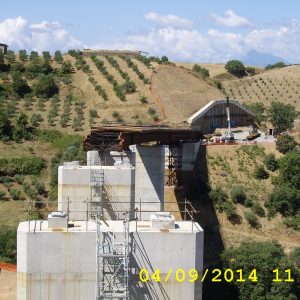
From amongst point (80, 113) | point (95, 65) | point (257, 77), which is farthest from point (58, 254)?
point (257, 77)

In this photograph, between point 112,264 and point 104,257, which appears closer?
point 104,257

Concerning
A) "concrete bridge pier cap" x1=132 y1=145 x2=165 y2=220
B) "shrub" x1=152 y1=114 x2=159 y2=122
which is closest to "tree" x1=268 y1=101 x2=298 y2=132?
"shrub" x1=152 y1=114 x2=159 y2=122

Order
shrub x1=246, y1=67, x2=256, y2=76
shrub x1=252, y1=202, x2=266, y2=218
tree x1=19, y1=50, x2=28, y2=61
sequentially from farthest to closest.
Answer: shrub x1=246, y1=67, x2=256, y2=76
tree x1=19, y1=50, x2=28, y2=61
shrub x1=252, y1=202, x2=266, y2=218

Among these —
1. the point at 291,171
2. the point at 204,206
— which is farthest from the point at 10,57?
the point at 291,171

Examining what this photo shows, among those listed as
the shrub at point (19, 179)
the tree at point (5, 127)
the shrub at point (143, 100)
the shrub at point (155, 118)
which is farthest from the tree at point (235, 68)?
the shrub at point (19, 179)

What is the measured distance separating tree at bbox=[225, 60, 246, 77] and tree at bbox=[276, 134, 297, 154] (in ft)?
233

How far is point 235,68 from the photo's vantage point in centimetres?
13338

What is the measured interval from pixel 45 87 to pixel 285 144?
35.0 meters

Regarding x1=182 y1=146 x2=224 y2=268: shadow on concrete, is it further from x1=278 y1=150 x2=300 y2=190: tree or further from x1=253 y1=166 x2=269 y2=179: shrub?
x1=278 y1=150 x2=300 y2=190: tree

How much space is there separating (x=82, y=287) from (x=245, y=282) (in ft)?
47.8

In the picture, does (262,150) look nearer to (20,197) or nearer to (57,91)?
(20,197)

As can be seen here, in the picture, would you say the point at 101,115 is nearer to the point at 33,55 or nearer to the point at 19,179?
the point at 19,179

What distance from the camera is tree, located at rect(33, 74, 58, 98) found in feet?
270

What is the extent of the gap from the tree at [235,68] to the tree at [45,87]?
59443 mm
